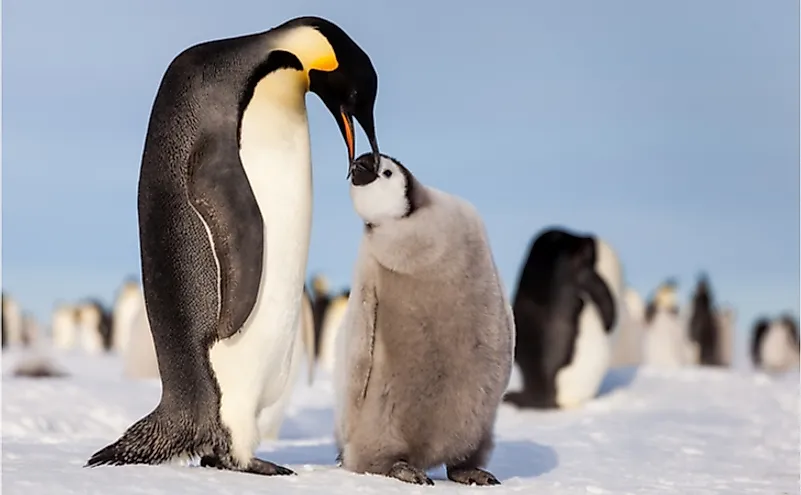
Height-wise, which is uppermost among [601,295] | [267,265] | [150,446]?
[267,265]

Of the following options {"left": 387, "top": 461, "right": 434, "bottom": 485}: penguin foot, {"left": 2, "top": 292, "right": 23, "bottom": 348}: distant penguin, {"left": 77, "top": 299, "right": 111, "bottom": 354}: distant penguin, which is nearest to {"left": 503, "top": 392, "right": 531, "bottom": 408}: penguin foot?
{"left": 387, "top": 461, "right": 434, "bottom": 485}: penguin foot

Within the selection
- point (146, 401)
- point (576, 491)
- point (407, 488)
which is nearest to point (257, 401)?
point (407, 488)

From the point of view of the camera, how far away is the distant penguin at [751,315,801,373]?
2083 cm

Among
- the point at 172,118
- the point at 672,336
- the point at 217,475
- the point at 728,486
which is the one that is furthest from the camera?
the point at 672,336

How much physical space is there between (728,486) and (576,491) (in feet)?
2.80

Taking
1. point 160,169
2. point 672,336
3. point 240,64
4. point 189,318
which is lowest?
point 672,336

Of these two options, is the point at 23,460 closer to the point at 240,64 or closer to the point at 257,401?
the point at 257,401

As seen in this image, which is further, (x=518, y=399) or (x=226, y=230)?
(x=518, y=399)

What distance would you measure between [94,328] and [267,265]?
22594mm

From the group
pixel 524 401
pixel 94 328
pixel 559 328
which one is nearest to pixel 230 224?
pixel 559 328

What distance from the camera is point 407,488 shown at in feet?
12.1

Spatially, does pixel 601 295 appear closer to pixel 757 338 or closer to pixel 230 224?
pixel 230 224

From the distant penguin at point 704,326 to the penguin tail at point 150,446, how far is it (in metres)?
16.3

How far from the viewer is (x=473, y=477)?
4.07 metres
